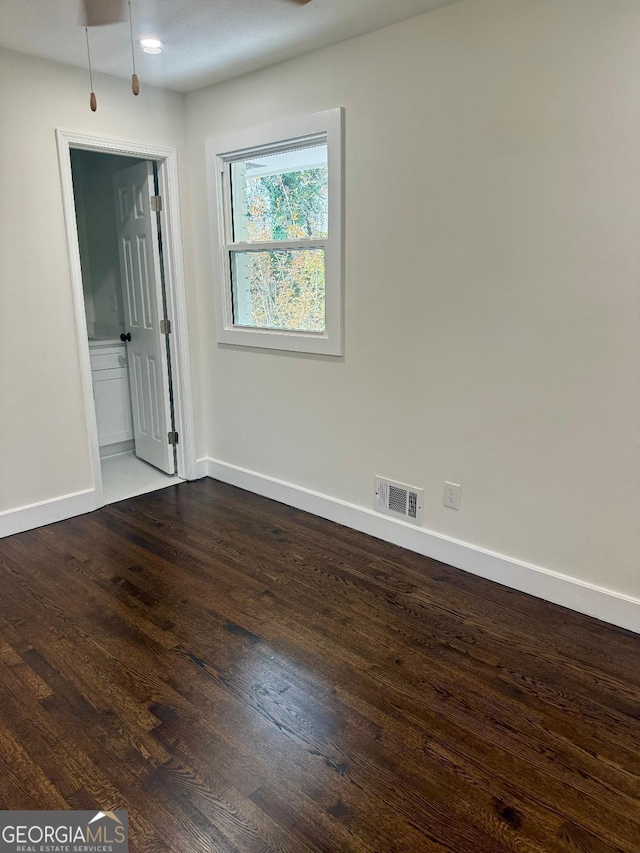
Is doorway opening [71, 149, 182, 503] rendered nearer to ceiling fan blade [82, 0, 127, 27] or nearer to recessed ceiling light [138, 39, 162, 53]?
recessed ceiling light [138, 39, 162, 53]

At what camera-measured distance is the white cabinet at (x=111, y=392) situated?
4.59 m

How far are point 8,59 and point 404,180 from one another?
83.6 inches

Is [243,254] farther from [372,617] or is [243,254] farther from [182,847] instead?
[182,847]

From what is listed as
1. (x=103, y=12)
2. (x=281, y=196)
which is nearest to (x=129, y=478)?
(x=281, y=196)

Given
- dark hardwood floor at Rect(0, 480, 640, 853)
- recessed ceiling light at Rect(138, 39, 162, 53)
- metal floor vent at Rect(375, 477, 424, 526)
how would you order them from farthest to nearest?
metal floor vent at Rect(375, 477, 424, 526) → recessed ceiling light at Rect(138, 39, 162, 53) → dark hardwood floor at Rect(0, 480, 640, 853)

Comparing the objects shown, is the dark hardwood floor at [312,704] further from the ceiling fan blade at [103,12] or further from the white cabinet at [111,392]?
the ceiling fan blade at [103,12]

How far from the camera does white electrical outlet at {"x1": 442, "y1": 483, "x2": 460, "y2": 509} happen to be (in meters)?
2.91

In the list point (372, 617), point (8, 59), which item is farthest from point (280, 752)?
point (8, 59)

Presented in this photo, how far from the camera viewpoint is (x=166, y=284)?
13.0 ft

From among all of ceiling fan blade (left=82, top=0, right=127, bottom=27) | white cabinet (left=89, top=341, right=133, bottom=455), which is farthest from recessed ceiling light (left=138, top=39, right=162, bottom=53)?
white cabinet (left=89, top=341, right=133, bottom=455)

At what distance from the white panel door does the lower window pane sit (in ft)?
2.02

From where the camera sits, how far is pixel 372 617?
8.34 ft

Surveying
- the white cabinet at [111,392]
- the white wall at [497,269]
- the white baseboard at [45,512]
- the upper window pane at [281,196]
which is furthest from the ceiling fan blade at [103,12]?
the white baseboard at [45,512]

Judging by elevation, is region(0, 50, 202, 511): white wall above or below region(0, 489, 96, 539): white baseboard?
above
